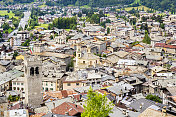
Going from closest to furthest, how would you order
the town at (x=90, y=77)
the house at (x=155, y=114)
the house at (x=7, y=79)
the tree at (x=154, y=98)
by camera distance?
the house at (x=155, y=114), the town at (x=90, y=77), the tree at (x=154, y=98), the house at (x=7, y=79)

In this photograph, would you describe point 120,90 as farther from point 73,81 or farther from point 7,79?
point 7,79

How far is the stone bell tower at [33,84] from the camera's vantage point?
36.7 meters

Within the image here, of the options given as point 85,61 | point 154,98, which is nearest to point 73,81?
point 85,61

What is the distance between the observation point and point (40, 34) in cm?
10156

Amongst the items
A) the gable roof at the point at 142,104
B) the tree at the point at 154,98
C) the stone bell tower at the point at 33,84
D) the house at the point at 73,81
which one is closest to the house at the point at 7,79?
the house at the point at 73,81

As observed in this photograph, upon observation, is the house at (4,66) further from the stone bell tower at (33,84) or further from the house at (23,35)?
the house at (23,35)

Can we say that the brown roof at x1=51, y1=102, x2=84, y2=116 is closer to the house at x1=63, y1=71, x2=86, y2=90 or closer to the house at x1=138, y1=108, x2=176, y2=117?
the house at x1=138, y1=108, x2=176, y2=117

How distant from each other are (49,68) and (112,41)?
30.9 metres

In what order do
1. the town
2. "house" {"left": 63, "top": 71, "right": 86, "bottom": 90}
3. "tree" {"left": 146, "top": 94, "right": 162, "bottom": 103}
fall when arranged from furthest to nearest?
1. "house" {"left": 63, "top": 71, "right": 86, "bottom": 90}
2. "tree" {"left": 146, "top": 94, "right": 162, "bottom": 103}
3. the town

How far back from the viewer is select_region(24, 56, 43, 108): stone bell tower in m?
36.7

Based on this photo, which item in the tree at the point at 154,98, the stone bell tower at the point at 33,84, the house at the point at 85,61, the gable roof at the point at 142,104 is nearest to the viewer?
the gable roof at the point at 142,104

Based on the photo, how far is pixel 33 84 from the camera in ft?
121

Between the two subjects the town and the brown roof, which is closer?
the brown roof

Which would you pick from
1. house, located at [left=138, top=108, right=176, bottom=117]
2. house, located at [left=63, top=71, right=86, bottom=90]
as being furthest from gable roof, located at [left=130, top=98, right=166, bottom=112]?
house, located at [left=63, top=71, right=86, bottom=90]
